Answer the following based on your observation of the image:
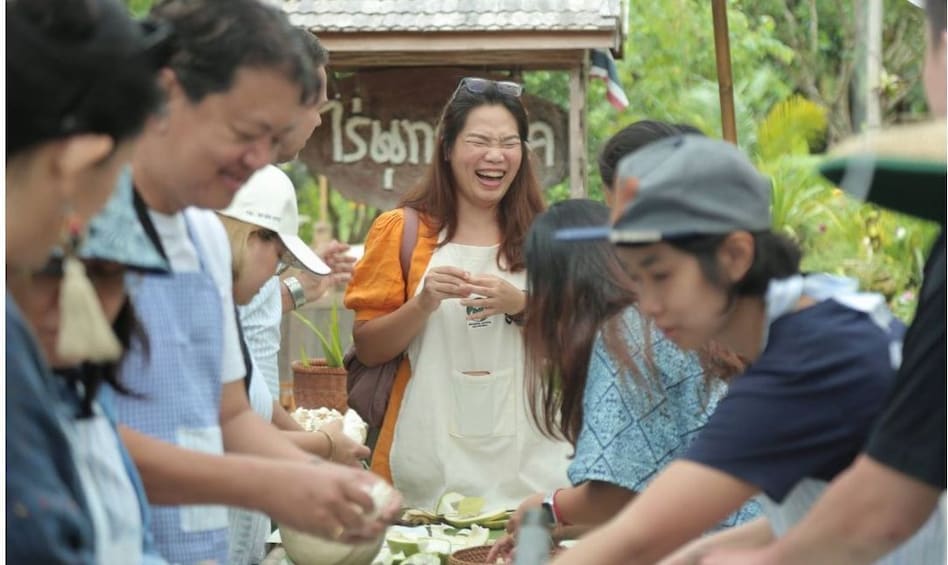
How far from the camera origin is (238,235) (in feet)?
12.8

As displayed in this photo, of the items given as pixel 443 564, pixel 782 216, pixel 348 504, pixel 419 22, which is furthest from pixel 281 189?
pixel 782 216

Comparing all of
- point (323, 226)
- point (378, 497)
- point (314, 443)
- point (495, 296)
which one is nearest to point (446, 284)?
point (495, 296)

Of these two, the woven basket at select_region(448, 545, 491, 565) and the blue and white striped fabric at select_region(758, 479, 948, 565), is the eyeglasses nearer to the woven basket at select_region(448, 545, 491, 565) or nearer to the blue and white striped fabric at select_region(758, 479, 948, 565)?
the woven basket at select_region(448, 545, 491, 565)

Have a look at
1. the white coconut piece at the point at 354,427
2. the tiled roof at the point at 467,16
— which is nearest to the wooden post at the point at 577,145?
the tiled roof at the point at 467,16

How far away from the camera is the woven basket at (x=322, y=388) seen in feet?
20.5

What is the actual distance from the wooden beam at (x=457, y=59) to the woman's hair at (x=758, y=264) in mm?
5200

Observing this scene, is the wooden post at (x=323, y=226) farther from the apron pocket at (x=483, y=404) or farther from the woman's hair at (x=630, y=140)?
the woman's hair at (x=630, y=140)

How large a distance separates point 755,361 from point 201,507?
0.99 metres

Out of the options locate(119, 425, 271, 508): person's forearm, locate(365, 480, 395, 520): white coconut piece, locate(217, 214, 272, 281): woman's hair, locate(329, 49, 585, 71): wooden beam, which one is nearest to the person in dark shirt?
locate(365, 480, 395, 520): white coconut piece

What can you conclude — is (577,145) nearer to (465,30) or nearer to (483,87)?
(465,30)

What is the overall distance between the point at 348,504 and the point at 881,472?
0.83 meters

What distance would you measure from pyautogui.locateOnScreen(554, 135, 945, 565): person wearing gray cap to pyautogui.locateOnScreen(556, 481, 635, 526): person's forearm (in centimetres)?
79

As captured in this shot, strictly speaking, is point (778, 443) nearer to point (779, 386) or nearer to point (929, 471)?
point (779, 386)

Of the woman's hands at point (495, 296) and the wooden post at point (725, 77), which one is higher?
the wooden post at point (725, 77)
